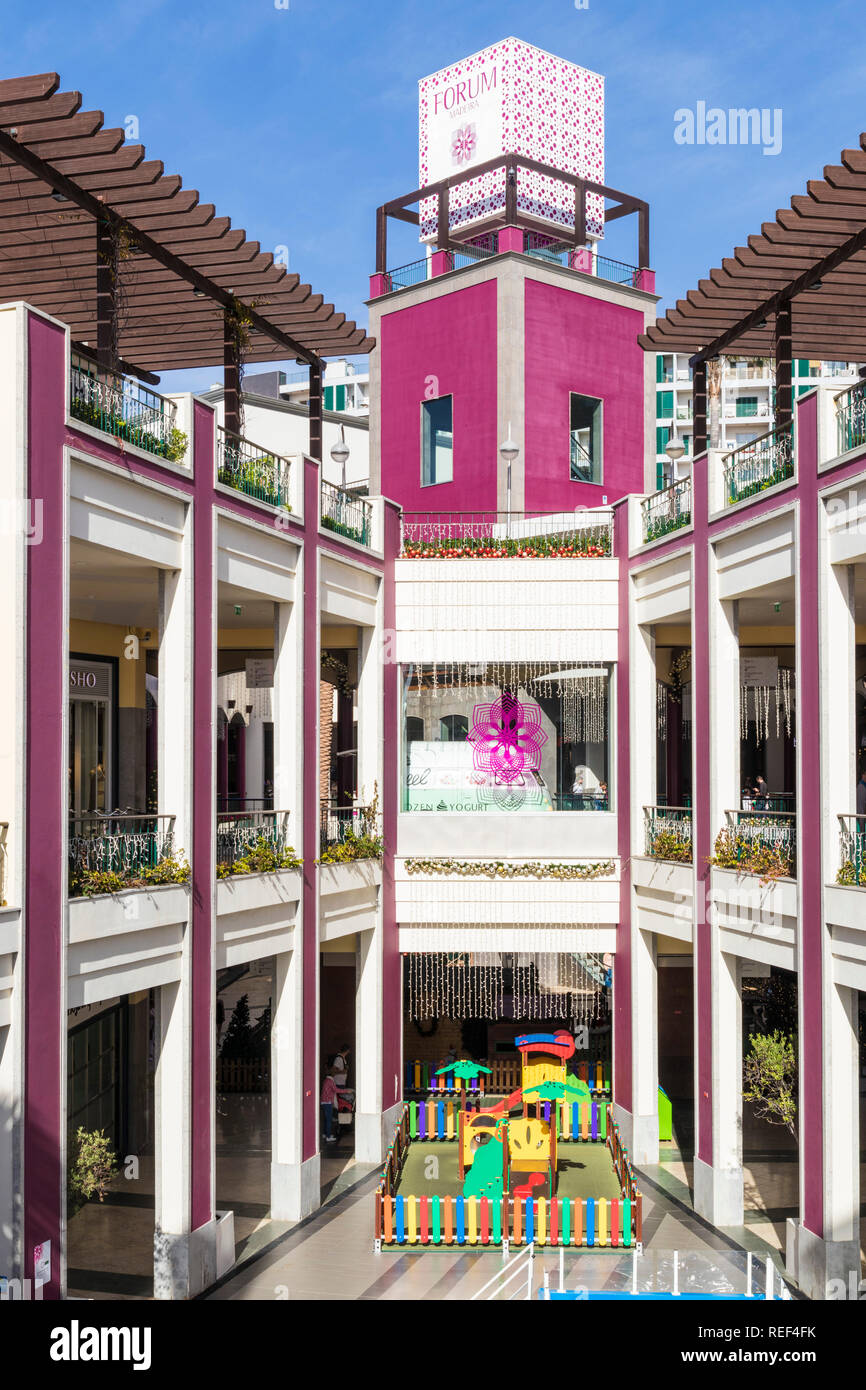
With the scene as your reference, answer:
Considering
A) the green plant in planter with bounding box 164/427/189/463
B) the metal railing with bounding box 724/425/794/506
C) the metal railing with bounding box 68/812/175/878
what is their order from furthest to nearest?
1. the metal railing with bounding box 724/425/794/506
2. the green plant in planter with bounding box 164/427/189/463
3. the metal railing with bounding box 68/812/175/878

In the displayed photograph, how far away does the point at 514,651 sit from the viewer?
22.7 metres

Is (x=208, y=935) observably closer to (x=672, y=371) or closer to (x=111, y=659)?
(x=111, y=659)

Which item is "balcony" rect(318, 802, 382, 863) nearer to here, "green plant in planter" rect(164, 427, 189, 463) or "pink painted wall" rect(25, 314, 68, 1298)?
"green plant in planter" rect(164, 427, 189, 463)

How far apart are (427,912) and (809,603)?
9787 millimetres

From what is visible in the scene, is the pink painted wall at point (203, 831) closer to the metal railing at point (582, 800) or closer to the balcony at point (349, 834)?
the balcony at point (349, 834)

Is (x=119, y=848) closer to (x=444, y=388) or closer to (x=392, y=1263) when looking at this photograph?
(x=392, y=1263)

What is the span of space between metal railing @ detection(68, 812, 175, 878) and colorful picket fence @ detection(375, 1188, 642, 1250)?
6.25 meters

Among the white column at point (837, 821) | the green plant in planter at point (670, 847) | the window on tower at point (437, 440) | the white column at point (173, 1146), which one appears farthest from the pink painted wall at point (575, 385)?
the white column at point (173, 1146)

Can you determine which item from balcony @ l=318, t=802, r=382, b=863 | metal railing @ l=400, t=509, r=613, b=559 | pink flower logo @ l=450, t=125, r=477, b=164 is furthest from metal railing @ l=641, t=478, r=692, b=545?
pink flower logo @ l=450, t=125, r=477, b=164

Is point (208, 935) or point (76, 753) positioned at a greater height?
point (76, 753)

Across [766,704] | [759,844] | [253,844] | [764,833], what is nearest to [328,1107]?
[253,844]

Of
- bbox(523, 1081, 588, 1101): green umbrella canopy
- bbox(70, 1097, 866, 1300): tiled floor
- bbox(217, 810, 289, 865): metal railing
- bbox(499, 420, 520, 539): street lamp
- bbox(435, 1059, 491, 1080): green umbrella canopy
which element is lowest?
bbox(70, 1097, 866, 1300): tiled floor

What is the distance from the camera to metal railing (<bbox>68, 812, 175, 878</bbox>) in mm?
13266
